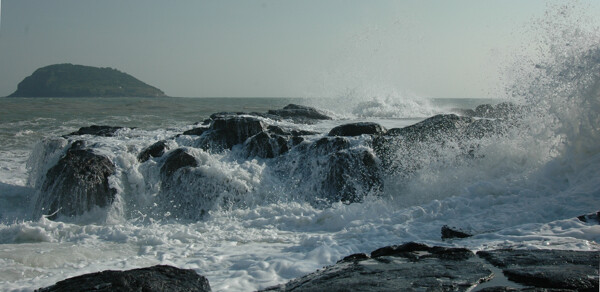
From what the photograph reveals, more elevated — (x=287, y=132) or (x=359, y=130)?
(x=359, y=130)

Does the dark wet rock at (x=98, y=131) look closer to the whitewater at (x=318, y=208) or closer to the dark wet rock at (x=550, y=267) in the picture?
the whitewater at (x=318, y=208)

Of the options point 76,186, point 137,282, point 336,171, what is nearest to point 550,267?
point 137,282

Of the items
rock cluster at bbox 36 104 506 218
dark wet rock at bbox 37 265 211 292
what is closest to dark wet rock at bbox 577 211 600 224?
rock cluster at bbox 36 104 506 218

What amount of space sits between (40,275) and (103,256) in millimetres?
873

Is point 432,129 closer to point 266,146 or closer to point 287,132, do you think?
point 287,132

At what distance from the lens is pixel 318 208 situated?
8.19m

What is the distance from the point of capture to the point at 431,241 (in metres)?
5.34

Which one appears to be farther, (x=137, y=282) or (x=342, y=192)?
(x=342, y=192)

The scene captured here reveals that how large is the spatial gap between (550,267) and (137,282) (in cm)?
298

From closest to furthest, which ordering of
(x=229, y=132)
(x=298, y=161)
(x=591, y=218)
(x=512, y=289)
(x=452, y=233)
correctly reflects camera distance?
(x=512, y=289), (x=591, y=218), (x=452, y=233), (x=298, y=161), (x=229, y=132)

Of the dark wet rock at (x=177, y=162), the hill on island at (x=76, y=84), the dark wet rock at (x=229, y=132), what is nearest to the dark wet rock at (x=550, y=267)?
the dark wet rock at (x=177, y=162)

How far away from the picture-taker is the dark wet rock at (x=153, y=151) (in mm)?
9359

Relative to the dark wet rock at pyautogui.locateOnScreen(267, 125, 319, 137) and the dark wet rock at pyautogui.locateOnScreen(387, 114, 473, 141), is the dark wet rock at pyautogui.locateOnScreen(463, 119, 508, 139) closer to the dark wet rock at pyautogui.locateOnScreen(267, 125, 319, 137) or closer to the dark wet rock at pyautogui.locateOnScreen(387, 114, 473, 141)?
the dark wet rock at pyautogui.locateOnScreen(387, 114, 473, 141)

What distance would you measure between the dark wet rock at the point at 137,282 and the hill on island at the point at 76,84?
3597 inches
